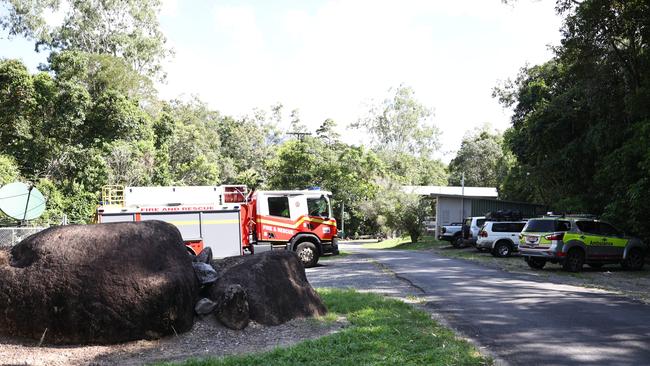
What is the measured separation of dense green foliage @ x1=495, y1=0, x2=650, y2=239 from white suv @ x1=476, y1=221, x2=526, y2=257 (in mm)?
2412

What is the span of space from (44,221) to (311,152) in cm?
2210

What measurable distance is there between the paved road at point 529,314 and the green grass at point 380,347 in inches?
22.1

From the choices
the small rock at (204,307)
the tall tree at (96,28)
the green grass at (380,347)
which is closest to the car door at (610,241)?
the green grass at (380,347)

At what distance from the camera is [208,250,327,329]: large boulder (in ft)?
27.2

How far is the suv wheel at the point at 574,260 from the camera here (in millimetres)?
18609

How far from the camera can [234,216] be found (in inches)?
706

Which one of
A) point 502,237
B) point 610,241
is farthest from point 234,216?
point 502,237

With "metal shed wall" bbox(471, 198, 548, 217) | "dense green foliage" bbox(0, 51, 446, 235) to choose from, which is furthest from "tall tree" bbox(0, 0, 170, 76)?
"metal shed wall" bbox(471, 198, 548, 217)

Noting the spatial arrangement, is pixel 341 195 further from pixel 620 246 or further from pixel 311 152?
pixel 620 246

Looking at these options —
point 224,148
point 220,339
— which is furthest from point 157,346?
point 224,148

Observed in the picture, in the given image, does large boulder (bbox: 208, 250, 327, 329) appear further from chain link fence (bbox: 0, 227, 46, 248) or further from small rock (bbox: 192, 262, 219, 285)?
chain link fence (bbox: 0, 227, 46, 248)

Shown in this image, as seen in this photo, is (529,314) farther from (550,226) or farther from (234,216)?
(234,216)

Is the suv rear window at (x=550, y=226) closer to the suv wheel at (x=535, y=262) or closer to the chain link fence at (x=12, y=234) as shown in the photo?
the suv wheel at (x=535, y=262)

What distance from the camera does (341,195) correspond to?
47312 millimetres
